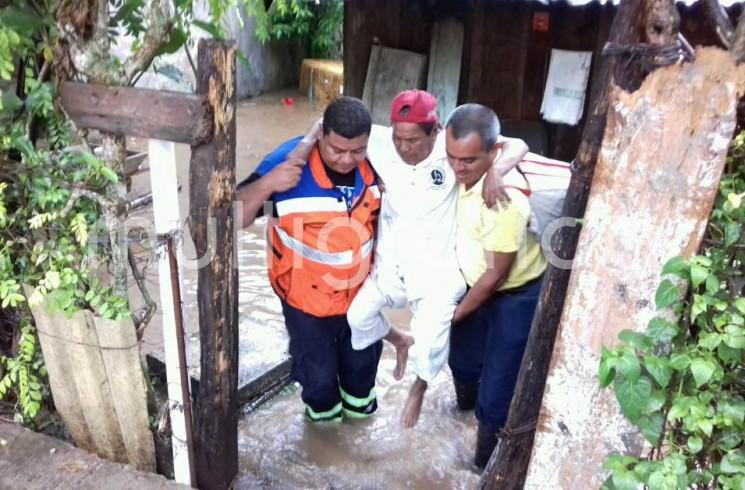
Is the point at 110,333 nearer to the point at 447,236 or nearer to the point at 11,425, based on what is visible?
the point at 11,425

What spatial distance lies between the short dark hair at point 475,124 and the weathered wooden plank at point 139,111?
1.02 m

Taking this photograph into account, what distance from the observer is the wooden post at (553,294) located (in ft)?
6.00

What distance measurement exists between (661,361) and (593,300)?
330 millimetres

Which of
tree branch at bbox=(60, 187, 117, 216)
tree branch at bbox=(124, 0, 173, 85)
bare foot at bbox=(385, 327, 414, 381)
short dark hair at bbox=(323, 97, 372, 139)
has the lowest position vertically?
bare foot at bbox=(385, 327, 414, 381)

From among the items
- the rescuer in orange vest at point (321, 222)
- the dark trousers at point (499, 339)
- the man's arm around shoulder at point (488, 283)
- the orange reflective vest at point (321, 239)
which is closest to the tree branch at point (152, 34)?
the rescuer in orange vest at point (321, 222)

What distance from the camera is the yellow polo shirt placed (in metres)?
2.71

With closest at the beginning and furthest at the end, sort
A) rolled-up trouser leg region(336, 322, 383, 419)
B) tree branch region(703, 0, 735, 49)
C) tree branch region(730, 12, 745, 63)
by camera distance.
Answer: tree branch region(730, 12, 745, 63), tree branch region(703, 0, 735, 49), rolled-up trouser leg region(336, 322, 383, 419)

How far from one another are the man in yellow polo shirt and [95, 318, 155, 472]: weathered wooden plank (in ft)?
4.83

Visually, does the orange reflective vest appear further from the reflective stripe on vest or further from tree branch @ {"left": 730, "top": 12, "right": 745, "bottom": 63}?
tree branch @ {"left": 730, "top": 12, "right": 745, "bottom": 63}

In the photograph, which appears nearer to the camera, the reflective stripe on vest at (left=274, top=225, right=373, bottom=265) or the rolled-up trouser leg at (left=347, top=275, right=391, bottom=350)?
the reflective stripe on vest at (left=274, top=225, right=373, bottom=265)

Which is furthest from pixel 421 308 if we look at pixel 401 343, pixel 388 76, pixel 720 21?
pixel 388 76

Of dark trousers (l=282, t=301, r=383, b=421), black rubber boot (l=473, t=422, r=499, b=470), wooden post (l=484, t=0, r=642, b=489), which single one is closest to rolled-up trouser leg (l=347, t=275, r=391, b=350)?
dark trousers (l=282, t=301, r=383, b=421)

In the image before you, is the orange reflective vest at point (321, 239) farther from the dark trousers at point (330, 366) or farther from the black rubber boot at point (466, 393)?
the black rubber boot at point (466, 393)

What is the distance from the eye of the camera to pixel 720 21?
69.4 inches
